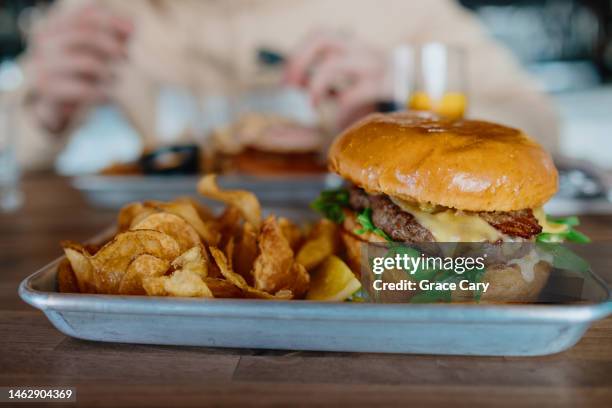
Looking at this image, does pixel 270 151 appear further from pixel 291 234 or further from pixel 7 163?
pixel 291 234

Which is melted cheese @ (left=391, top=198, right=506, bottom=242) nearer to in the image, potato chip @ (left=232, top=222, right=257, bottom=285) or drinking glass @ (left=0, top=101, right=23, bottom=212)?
potato chip @ (left=232, top=222, right=257, bottom=285)

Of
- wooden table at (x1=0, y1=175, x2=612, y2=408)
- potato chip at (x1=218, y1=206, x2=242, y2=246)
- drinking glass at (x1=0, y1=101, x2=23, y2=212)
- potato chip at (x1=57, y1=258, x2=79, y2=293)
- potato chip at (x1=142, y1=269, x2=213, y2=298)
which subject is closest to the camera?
wooden table at (x1=0, y1=175, x2=612, y2=408)

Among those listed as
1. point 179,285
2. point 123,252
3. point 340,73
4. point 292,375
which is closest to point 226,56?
point 340,73

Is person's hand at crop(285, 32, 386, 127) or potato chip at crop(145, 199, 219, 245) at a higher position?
person's hand at crop(285, 32, 386, 127)

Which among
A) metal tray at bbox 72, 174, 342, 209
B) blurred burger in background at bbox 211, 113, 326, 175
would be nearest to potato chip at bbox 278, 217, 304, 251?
metal tray at bbox 72, 174, 342, 209

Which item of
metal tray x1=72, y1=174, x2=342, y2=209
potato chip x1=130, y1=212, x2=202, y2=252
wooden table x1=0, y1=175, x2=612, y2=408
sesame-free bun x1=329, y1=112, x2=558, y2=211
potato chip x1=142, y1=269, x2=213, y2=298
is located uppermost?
sesame-free bun x1=329, y1=112, x2=558, y2=211

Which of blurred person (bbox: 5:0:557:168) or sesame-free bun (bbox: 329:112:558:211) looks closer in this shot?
sesame-free bun (bbox: 329:112:558:211)

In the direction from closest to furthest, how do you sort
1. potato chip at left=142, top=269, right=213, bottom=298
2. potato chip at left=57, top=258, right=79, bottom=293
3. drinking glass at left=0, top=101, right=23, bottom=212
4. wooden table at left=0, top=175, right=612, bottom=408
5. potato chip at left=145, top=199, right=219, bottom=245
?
1. wooden table at left=0, top=175, right=612, bottom=408
2. potato chip at left=142, top=269, right=213, bottom=298
3. potato chip at left=57, top=258, right=79, bottom=293
4. potato chip at left=145, top=199, right=219, bottom=245
5. drinking glass at left=0, top=101, right=23, bottom=212
